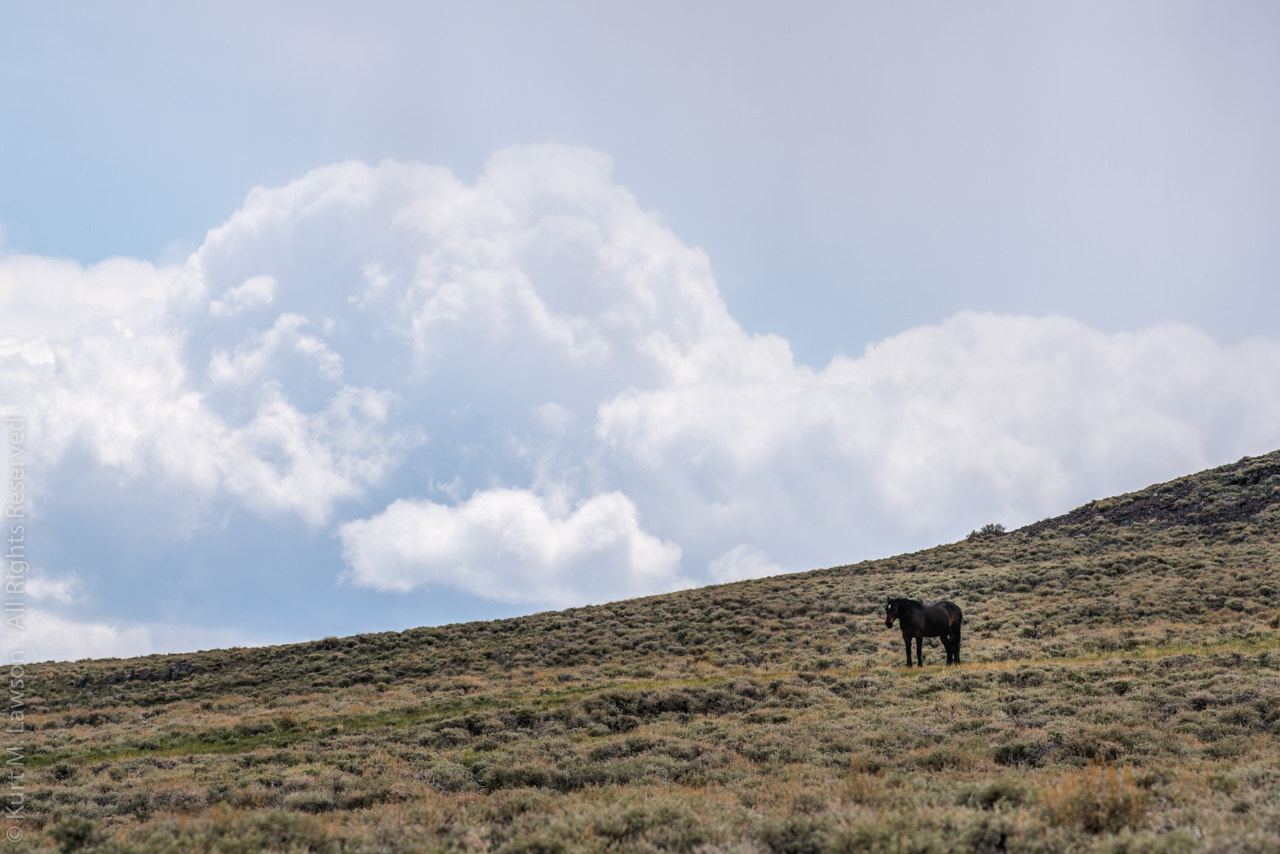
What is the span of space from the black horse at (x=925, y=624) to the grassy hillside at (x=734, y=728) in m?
1.49

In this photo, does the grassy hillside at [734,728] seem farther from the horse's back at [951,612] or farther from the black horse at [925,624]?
the horse's back at [951,612]

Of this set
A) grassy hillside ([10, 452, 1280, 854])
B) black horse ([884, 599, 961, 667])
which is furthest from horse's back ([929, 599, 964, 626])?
grassy hillside ([10, 452, 1280, 854])

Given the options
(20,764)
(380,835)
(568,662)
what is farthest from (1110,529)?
(20,764)

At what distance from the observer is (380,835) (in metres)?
8.54

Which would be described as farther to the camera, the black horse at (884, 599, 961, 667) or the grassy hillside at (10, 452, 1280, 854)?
the black horse at (884, 599, 961, 667)

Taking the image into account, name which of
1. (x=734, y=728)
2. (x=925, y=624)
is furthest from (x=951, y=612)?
(x=734, y=728)

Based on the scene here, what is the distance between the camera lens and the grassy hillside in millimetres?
8156

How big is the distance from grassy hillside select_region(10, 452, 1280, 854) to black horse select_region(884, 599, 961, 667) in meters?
1.49

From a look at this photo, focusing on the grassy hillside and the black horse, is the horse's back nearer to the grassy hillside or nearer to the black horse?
the black horse

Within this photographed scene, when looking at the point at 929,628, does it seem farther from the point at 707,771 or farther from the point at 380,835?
the point at 380,835

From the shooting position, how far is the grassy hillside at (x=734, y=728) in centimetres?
816

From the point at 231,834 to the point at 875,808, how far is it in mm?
7665

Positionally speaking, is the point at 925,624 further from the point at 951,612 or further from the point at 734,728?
the point at 734,728

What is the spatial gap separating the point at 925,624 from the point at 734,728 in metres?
11.1
